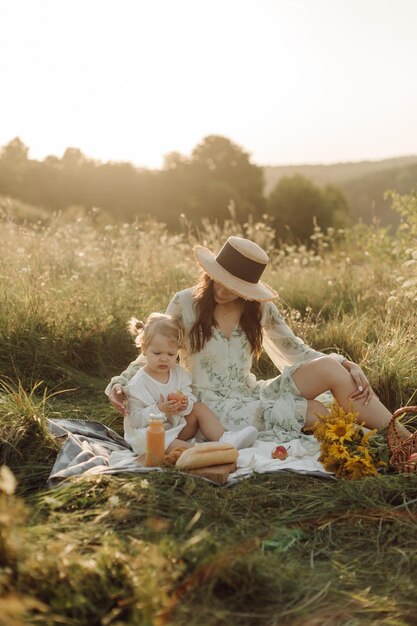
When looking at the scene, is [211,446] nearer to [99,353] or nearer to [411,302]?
[99,353]

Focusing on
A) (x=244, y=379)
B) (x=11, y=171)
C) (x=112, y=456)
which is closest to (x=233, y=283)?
(x=244, y=379)

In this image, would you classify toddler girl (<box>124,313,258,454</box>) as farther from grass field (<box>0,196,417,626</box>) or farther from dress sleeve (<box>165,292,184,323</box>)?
grass field (<box>0,196,417,626</box>)

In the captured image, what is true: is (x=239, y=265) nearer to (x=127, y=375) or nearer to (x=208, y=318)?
(x=208, y=318)

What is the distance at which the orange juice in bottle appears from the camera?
379 centimetres

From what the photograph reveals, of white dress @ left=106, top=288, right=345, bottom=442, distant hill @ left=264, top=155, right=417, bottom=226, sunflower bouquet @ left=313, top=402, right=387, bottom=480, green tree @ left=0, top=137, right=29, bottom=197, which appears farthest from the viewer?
distant hill @ left=264, top=155, right=417, bottom=226

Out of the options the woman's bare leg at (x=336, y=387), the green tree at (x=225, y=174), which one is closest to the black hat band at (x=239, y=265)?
the woman's bare leg at (x=336, y=387)

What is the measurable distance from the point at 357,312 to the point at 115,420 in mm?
3030

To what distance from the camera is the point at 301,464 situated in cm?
409

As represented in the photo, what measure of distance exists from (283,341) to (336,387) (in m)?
0.57

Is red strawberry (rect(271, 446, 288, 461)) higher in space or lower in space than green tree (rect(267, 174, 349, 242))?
higher

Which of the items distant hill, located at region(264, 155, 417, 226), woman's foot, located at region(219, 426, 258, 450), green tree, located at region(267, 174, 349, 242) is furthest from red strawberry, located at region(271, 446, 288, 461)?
distant hill, located at region(264, 155, 417, 226)

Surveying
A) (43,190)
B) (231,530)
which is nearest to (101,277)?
(231,530)

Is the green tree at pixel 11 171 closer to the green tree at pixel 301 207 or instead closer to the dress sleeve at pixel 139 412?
the green tree at pixel 301 207

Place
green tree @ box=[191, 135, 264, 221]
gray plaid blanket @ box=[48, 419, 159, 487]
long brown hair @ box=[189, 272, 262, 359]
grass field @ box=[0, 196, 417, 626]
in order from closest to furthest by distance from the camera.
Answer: grass field @ box=[0, 196, 417, 626] → gray plaid blanket @ box=[48, 419, 159, 487] → long brown hair @ box=[189, 272, 262, 359] → green tree @ box=[191, 135, 264, 221]
